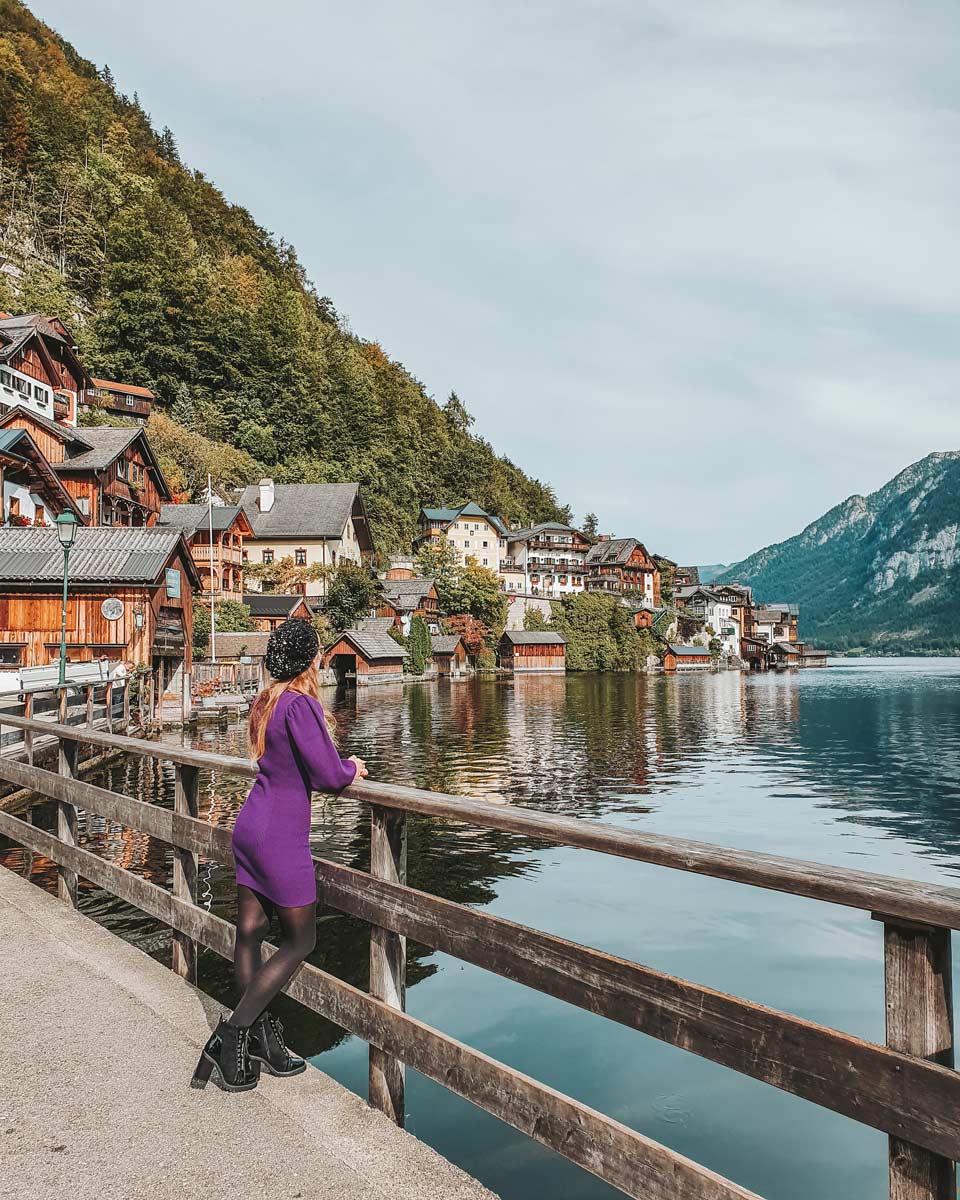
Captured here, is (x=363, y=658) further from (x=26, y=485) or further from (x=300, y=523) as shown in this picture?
(x=26, y=485)

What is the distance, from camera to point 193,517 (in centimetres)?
6700

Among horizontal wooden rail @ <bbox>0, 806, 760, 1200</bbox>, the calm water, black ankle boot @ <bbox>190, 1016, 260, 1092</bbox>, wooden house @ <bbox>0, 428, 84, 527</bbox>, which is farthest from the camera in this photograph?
wooden house @ <bbox>0, 428, 84, 527</bbox>

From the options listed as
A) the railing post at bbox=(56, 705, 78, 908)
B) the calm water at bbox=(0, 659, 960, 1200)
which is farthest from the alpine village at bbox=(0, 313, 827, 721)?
the railing post at bbox=(56, 705, 78, 908)

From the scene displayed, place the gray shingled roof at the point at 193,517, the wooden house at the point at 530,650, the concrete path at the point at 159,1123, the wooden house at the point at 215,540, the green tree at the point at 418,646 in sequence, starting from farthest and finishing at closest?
the wooden house at the point at 530,650, the green tree at the point at 418,646, the gray shingled roof at the point at 193,517, the wooden house at the point at 215,540, the concrete path at the point at 159,1123

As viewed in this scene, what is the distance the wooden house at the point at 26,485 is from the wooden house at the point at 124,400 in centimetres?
3700

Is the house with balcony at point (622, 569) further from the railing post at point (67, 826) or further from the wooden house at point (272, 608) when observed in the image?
the railing post at point (67, 826)

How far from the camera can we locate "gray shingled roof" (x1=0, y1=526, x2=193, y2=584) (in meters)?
34.9

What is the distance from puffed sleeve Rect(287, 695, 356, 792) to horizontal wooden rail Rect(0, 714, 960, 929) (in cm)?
14

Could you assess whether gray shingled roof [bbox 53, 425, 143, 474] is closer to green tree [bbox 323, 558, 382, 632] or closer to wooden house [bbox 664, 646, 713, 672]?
green tree [bbox 323, 558, 382, 632]

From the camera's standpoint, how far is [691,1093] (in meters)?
8.51

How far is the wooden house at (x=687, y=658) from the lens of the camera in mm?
128375

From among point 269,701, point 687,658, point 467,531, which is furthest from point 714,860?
point 687,658

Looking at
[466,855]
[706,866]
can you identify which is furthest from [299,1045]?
[466,855]

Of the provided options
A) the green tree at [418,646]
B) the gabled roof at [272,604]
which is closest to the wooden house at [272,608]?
the gabled roof at [272,604]
